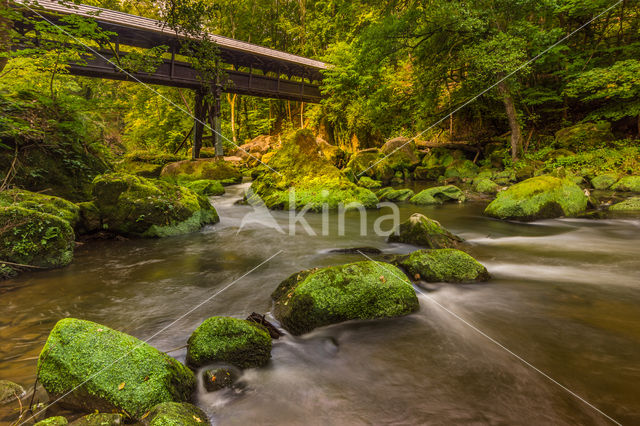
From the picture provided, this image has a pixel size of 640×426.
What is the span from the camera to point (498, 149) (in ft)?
51.9

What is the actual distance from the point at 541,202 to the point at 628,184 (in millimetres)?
5510

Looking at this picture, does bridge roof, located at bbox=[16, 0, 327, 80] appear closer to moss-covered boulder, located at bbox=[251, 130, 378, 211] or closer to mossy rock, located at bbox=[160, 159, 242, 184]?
moss-covered boulder, located at bbox=[251, 130, 378, 211]

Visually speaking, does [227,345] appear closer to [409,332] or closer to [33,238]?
[409,332]

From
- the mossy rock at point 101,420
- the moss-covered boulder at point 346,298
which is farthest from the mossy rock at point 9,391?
the moss-covered boulder at point 346,298

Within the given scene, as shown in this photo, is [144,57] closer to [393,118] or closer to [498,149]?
[393,118]

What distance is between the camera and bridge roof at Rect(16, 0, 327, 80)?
37.2 ft

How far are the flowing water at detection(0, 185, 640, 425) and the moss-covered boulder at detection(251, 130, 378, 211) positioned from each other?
431 cm

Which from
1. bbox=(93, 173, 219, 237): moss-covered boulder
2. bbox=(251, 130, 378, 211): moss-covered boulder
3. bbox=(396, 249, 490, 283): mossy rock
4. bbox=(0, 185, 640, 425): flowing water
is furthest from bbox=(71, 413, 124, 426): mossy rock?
bbox=(251, 130, 378, 211): moss-covered boulder

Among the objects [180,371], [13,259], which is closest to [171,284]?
[13,259]

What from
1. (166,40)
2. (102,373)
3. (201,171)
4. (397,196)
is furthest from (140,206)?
(166,40)

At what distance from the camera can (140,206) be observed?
6.50 m

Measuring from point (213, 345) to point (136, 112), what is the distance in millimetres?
22886

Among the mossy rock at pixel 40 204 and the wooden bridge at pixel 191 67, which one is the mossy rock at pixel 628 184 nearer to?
the wooden bridge at pixel 191 67

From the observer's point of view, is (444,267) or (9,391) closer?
(9,391)
